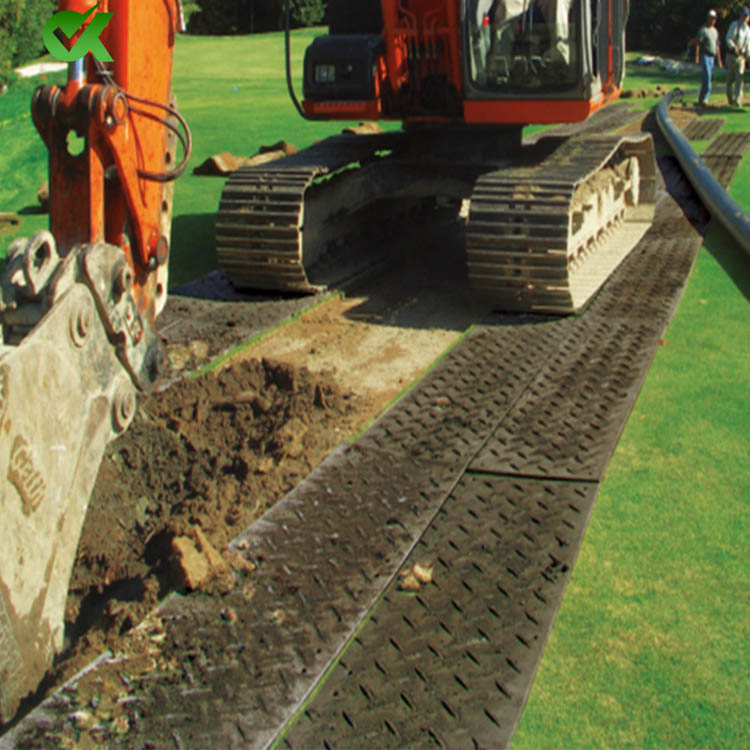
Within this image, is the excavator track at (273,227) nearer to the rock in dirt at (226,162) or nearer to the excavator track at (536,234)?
the excavator track at (536,234)

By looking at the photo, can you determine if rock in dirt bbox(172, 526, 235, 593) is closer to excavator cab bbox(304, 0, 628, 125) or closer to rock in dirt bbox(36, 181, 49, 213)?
excavator cab bbox(304, 0, 628, 125)

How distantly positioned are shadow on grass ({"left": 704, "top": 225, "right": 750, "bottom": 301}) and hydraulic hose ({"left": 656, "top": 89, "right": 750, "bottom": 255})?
0.08m

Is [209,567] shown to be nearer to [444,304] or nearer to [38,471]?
[38,471]

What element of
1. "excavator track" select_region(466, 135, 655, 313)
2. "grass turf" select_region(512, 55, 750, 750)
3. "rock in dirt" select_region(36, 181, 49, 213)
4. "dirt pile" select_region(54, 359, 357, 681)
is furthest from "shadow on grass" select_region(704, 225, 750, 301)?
"rock in dirt" select_region(36, 181, 49, 213)

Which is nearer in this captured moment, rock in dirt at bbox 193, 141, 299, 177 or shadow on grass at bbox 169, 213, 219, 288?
shadow on grass at bbox 169, 213, 219, 288

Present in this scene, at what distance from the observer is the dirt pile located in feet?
11.0

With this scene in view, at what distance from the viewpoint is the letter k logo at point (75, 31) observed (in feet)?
11.8

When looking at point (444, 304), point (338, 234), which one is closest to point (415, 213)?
point (338, 234)

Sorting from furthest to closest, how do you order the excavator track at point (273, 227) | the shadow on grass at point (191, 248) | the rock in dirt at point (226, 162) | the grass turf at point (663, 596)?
the rock in dirt at point (226, 162)
the shadow on grass at point (191, 248)
the excavator track at point (273, 227)
the grass turf at point (663, 596)

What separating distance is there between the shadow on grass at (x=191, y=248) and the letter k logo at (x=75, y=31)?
10.4ft

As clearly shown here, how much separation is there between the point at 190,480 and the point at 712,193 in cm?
657

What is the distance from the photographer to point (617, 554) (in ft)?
11.5

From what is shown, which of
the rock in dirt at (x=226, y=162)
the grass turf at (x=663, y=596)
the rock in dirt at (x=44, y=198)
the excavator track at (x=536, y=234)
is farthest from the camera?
the rock in dirt at (x=226, y=162)

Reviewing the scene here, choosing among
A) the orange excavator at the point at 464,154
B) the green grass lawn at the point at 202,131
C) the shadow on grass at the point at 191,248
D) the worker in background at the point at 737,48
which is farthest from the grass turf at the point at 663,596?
the worker in background at the point at 737,48
